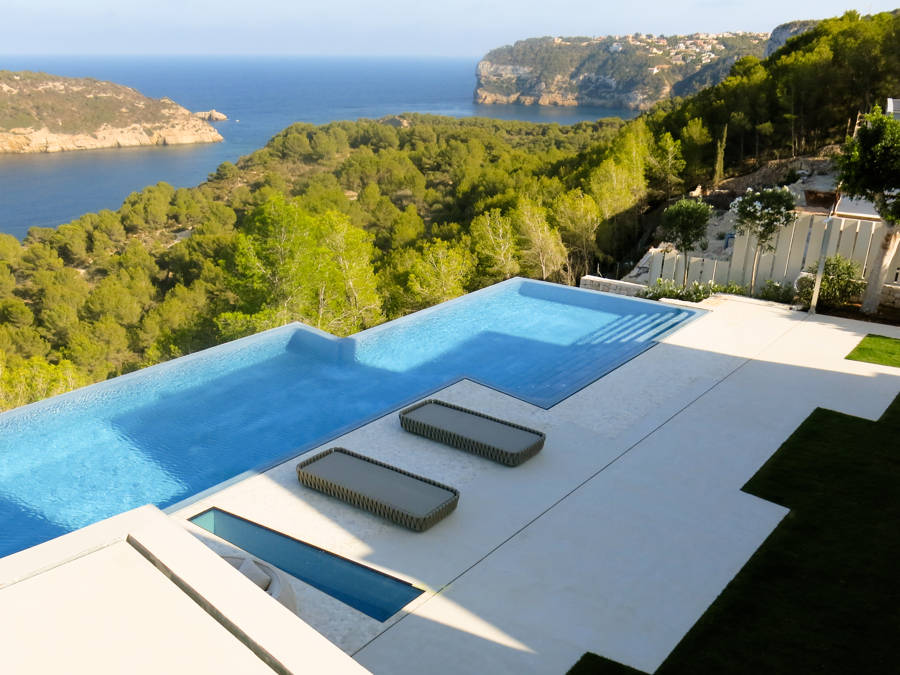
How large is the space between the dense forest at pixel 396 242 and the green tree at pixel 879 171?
417 inches

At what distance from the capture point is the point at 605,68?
447 ft

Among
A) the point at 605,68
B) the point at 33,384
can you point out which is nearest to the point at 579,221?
the point at 33,384

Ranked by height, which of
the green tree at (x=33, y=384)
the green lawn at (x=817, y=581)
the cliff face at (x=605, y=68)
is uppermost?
the cliff face at (x=605, y=68)

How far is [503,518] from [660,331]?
6121 millimetres

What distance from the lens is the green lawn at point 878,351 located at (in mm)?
8758

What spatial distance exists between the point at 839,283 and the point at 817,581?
732 centimetres

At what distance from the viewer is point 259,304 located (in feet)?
56.5

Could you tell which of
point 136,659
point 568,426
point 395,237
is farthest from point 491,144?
point 136,659

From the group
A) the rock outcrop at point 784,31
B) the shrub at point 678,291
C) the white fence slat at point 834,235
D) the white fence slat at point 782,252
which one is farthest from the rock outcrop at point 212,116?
the white fence slat at point 834,235

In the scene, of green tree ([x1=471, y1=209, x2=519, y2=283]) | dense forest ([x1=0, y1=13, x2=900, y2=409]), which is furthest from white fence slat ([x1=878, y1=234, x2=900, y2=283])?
green tree ([x1=471, y1=209, x2=519, y2=283])

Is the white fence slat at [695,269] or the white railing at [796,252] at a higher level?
the white railing at [796,252]

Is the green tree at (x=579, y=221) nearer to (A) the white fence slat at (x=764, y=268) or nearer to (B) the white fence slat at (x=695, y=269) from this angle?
(B) the white fence slat at (x=695, y=269)

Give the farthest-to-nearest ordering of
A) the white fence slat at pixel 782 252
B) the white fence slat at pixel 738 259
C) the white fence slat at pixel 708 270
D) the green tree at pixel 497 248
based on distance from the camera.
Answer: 1. the green tree at pixel 497 248
2. the white fence slat at pixel 708 270
3. the white fence slat at pixel 738 259
4. the white fence slat at pixel 782 252

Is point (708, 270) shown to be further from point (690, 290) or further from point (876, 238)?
point (876, 238)
